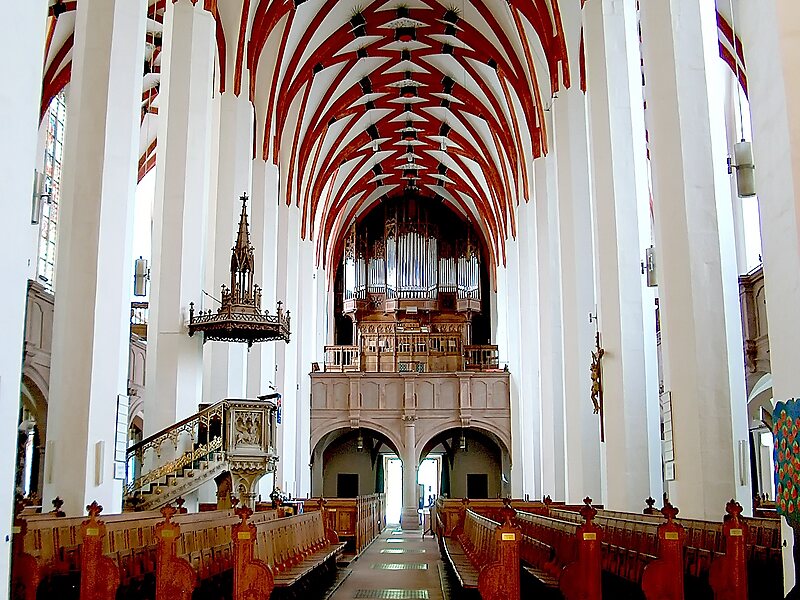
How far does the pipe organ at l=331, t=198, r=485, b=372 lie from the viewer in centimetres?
3156

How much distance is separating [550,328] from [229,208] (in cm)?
706

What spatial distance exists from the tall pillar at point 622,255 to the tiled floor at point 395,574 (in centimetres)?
287

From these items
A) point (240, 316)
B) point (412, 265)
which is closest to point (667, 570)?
point (240, 316)

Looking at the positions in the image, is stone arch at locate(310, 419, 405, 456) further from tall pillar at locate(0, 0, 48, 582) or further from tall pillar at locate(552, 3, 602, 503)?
tall pillar at locate(0, 0, 48, 582)

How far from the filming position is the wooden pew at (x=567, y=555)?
7086 mm

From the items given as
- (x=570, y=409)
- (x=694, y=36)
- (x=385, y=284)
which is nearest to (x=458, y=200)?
(x=385, y=284)

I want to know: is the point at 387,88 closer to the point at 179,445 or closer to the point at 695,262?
the point at 179,445

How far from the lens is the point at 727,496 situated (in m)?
9.38

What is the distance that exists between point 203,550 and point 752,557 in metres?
4.54

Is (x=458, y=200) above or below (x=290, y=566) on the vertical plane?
above

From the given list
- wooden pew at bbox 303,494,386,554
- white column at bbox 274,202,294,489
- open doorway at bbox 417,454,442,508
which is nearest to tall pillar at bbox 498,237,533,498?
white column at bbox 274,202,294,489

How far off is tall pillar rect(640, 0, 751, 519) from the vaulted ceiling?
7.42 m

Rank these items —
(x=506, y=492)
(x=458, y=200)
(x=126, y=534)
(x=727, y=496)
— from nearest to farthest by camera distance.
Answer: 1. (x=126, y=534)
2. (x=727, y=496)
3. (x=506, y=492)
4. (x=458, y=200)

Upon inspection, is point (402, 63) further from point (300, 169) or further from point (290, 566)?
point (290, 566)
